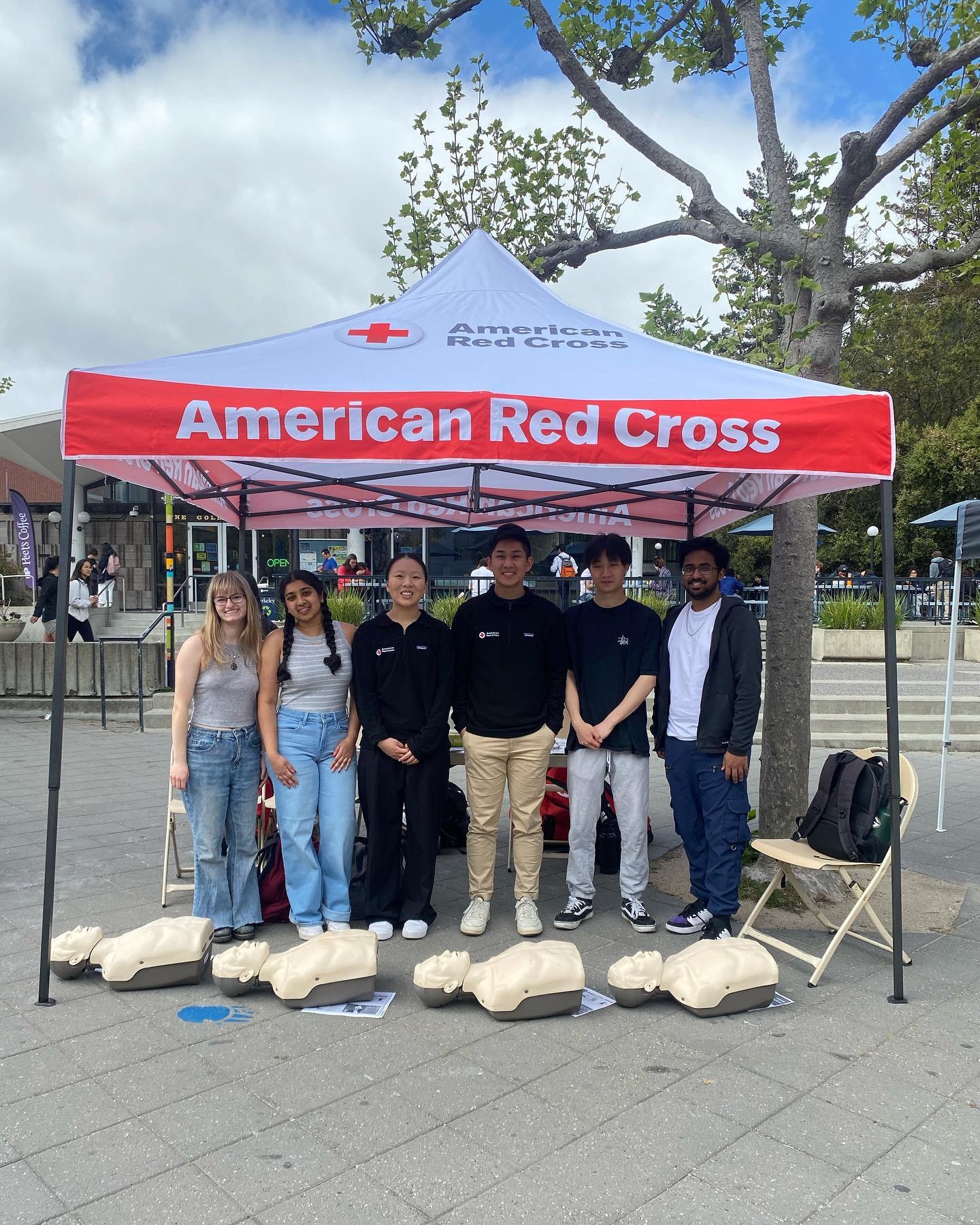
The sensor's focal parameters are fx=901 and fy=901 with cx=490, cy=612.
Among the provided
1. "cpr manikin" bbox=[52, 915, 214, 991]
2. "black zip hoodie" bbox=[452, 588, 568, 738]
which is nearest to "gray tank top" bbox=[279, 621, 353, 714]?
"black zip hoodie" bbox=[452, 588, 568, 738]

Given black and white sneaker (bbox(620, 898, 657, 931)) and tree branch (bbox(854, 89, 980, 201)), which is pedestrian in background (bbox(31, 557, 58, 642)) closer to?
black and white sneaker (bbox(620, 898, 657, 931))

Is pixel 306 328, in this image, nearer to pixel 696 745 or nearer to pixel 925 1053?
pixel 696 745

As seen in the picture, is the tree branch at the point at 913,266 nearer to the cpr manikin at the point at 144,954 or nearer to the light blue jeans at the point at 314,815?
the light blue jeans at the point at 314,815

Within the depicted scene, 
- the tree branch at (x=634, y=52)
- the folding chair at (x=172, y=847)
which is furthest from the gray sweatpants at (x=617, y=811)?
the tree branch at (x=634, y=52)

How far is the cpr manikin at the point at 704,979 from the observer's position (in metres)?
3.62

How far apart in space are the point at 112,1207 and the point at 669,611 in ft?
11.6

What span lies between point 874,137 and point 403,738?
462cm

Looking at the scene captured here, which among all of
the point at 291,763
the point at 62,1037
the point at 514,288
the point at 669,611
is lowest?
the point at 62,1037

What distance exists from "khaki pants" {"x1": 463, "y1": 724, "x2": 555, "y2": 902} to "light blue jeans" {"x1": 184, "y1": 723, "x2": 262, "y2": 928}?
1074 millimetres

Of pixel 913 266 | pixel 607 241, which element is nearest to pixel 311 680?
pixel 607 241

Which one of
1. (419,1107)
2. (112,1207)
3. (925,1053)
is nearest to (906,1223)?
(925,1053)

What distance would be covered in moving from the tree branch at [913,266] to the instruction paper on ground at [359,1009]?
498cm

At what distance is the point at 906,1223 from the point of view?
239 cm

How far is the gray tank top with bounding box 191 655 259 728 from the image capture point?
4316 mm
